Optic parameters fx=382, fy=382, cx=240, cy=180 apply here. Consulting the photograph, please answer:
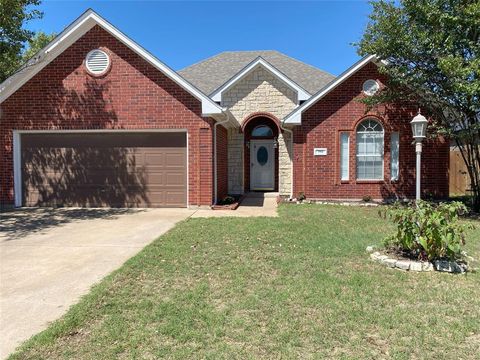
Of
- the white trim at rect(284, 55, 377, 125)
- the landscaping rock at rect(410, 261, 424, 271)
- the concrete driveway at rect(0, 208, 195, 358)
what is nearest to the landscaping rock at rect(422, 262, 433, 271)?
the landscaping rock at rect(410, 261, 424, 271)

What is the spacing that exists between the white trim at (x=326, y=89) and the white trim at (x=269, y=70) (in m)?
1.64

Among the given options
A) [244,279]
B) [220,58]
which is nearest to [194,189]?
[244,279]

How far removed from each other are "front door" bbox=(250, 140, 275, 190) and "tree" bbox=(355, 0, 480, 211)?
5.17m

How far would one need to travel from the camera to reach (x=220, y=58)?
21438mm

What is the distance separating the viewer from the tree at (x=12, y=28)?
1074 cm

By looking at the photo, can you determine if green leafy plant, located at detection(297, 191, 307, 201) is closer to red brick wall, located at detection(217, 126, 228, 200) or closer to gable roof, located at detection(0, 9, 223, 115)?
red brick wall, located at detection(217, 126, 228, 200)

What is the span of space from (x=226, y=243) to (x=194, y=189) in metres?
4.98

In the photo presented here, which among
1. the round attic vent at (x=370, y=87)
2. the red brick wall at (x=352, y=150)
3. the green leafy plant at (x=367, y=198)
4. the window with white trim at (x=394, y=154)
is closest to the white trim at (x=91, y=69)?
the red brick wall at (x=352, y=150)

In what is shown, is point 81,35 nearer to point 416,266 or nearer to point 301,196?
point 301,196

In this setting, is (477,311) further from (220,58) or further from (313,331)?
(220,58)

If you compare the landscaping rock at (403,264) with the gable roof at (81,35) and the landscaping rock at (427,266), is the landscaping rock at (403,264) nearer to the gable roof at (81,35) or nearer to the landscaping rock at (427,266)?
the landscaping rock at (427,266)

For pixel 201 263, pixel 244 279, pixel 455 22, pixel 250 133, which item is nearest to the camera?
pixel 244 279

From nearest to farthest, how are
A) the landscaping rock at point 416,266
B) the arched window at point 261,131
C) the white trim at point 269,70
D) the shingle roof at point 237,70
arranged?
the landscaping rock at point 416,266 < the white trim at point 269,70 < the arched window at point 261,131 < the shingle roof at point 237,70

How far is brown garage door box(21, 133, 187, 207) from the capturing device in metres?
12.2
